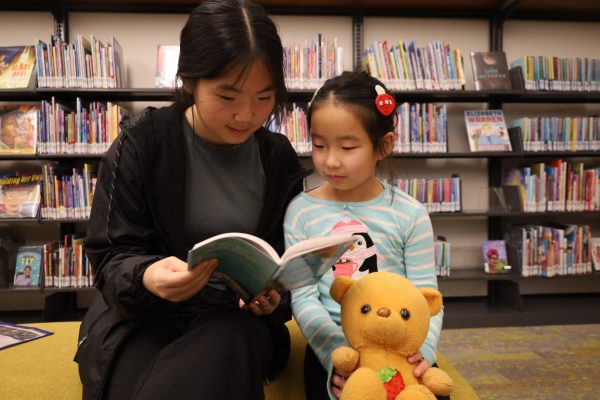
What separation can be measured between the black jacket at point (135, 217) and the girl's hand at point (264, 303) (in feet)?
0.23

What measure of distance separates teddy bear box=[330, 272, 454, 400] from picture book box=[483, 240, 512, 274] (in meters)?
2.13

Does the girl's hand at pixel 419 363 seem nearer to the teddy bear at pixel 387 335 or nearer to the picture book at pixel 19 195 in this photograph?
the teddy bear at pixel 387 335

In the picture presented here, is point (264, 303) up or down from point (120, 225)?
down

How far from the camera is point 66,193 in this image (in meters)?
2.43

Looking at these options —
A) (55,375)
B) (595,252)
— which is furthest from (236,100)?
(595,252)

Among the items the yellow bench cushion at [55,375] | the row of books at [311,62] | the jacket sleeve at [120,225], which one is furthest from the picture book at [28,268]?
the jacket sleeve at [120,225]

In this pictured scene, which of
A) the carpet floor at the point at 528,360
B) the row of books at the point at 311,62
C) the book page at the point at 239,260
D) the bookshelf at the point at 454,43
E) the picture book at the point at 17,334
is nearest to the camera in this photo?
the book page at the point at 239,260

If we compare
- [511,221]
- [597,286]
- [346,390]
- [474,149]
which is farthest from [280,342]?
[597,286]

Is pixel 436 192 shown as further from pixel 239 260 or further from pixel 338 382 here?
pixel 239 260

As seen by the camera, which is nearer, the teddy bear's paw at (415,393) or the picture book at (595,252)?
the teddy bear's paw at (415,393)

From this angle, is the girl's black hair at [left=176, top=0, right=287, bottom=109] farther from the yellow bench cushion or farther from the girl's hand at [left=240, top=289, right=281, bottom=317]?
the yellow bench cushion

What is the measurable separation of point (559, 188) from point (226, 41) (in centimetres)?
255

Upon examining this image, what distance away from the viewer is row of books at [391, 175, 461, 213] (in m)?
2.60

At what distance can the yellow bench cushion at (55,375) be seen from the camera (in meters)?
0.94
